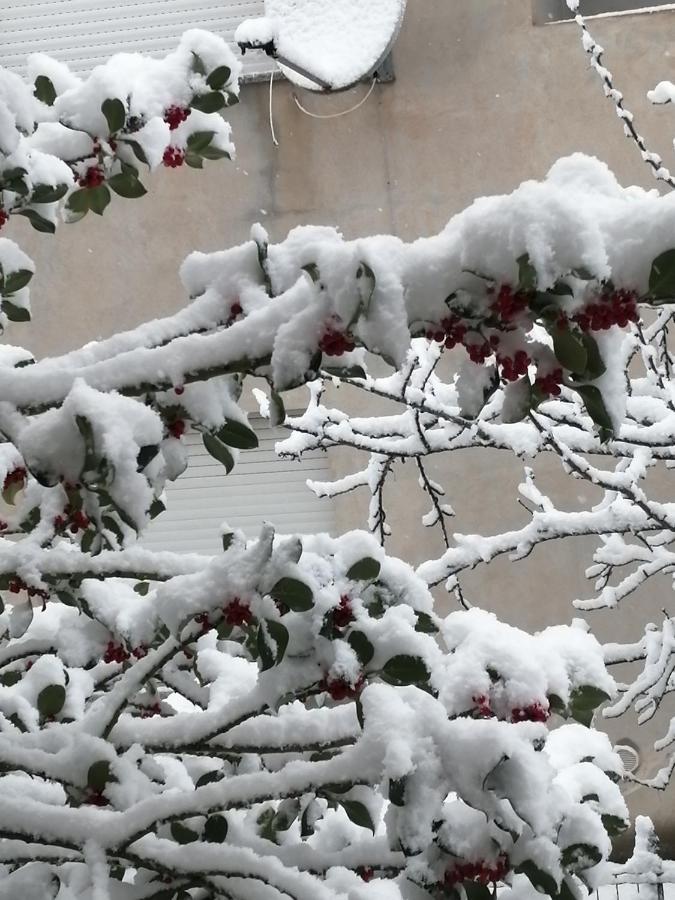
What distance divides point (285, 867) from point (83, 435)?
56 centimetres

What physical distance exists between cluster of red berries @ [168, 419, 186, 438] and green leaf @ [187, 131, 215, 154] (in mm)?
724

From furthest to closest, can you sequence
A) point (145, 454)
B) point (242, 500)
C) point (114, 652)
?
point (242, 500), point (114, 652), point (145, 454)

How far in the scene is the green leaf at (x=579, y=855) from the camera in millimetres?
1106

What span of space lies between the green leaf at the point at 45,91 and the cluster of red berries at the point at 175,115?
0.20 m

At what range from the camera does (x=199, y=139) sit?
1.71m

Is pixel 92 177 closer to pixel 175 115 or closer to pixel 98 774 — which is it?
pixel 175 115

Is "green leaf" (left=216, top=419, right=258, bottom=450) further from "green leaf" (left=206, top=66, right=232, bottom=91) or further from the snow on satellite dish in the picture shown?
the snow on satellite dish

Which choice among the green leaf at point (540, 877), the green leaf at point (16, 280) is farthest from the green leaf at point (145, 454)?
the green leaf at point (16, 280)

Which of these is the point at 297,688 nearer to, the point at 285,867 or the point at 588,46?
the point at 285,867

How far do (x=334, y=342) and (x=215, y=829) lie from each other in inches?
27.8

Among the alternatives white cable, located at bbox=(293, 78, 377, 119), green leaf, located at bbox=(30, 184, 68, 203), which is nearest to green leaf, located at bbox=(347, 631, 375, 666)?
green leaf, located at bbox=(30, 184, 68, 203)

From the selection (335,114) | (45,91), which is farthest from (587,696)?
(335,114)

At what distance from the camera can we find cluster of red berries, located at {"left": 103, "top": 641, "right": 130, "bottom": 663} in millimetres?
1404

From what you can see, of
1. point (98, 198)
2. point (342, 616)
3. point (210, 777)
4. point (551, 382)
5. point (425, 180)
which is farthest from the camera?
point (425, 180)
